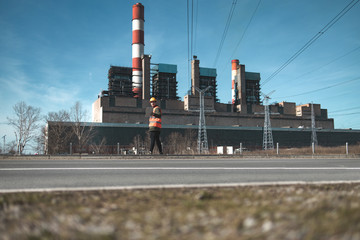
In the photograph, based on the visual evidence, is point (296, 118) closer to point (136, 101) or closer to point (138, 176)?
point (136, 101)

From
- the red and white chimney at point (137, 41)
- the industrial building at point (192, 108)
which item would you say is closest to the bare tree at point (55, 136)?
the industrial building at point (192, 108)

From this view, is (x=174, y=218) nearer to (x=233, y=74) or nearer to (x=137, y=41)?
(x=137, y=41)

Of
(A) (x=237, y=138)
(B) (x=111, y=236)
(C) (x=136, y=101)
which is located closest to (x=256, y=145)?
(A) (x=237, y=138)

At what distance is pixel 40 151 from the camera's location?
1489 inches

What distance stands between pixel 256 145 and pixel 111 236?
A: 49849 mm

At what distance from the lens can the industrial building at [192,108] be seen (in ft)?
154

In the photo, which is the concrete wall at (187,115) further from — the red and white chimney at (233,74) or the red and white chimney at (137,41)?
the red and white chimney at (233,74)

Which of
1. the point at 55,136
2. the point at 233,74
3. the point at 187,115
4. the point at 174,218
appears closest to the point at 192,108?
the point at 187,115

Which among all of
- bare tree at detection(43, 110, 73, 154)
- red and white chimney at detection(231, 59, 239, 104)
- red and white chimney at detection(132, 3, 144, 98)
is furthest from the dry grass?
red and white chimney at detection(231, 59, 239, 104)

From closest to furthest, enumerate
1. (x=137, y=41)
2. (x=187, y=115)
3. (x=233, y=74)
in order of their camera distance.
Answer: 1. (x=137, y=41)
2. (x=187, y=115)
3. (x=233, y=74)

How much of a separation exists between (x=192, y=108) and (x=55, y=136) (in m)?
25.0

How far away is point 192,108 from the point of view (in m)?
52.6

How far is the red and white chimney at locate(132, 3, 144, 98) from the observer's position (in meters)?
49.1

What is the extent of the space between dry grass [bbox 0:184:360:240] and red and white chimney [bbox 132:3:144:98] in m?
49.2
